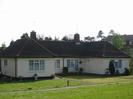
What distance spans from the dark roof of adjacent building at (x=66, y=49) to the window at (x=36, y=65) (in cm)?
92

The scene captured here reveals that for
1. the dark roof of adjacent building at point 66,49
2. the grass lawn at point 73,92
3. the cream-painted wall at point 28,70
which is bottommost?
the grass lawn at point 73,92

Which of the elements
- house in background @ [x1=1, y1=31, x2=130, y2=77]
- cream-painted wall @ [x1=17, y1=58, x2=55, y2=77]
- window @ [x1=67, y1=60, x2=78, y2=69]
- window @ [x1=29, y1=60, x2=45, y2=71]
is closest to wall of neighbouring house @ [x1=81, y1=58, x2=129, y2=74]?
house in background @ [x1=1, y1=31, x2=130, y2=77]

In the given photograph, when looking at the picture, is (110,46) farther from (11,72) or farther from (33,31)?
(11,72)

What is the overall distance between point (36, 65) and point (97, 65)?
11.0m

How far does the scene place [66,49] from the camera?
48094 millimetres

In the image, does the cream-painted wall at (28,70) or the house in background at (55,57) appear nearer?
the cream-painted wall at (28,70)

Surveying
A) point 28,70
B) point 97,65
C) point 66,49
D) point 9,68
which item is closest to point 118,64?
point 97,65

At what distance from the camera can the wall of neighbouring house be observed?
4471 cm

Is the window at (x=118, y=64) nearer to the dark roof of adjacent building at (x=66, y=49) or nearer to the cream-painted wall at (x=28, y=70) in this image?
the dark roof of adjacent building at (x=66, y=49)

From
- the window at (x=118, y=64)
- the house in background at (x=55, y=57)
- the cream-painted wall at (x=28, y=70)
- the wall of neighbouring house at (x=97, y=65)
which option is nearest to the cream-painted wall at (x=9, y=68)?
the house in background at (x=55, y=57)

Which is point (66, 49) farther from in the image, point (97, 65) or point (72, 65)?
point (97, 65)

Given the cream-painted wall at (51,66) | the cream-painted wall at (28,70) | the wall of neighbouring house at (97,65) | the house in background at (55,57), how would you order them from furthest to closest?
the wall of neighbouring house at (97,65) → the house in background at (55,57) → the cream-painted wall at (51,66) → the cream-painted wall at (28,70)

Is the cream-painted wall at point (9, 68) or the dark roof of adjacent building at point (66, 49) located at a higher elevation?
Answer: the dark roof of adjacent building at point (66, 49)

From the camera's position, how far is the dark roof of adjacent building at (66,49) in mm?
38656
